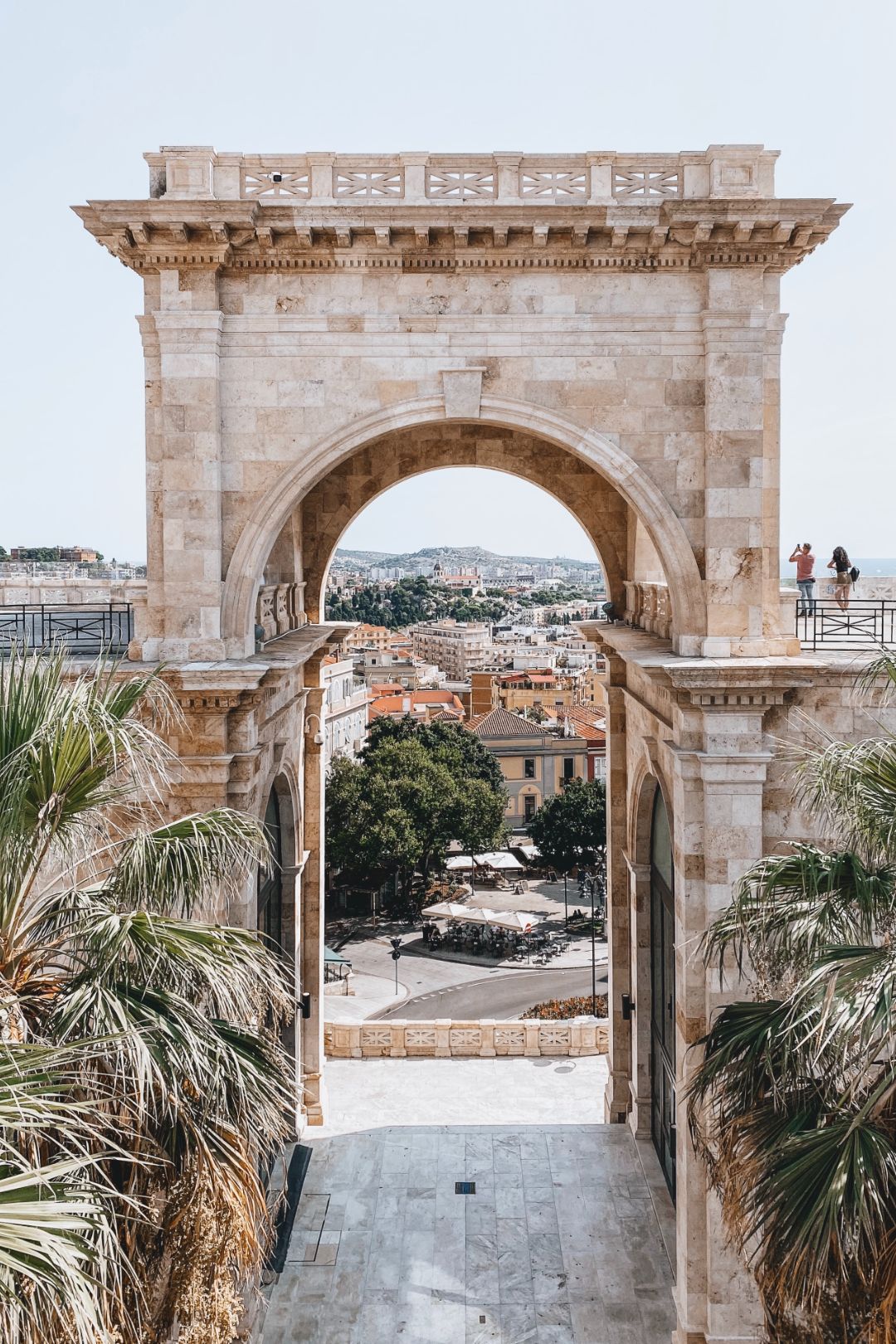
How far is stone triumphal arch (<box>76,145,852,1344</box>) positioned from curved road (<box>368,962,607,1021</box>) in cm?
2653

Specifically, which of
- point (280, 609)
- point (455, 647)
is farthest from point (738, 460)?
point (455, 647)

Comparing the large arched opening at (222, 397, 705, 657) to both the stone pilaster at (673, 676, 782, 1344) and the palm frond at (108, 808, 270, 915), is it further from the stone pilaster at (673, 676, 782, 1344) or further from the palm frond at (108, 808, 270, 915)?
the palm frond at (108, 808, 270, 915)

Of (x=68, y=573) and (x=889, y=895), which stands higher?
(x=68, y=573)

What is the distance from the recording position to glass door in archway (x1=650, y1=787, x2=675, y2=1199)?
52.9ft

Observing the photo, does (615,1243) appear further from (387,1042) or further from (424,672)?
(424,672)

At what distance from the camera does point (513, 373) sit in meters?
13.8

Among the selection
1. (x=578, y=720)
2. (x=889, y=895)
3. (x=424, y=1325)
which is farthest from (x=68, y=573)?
(x=578, y=720)

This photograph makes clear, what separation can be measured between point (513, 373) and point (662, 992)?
9.70 m

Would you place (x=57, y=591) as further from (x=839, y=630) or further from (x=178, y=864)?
(x=178, y=864)

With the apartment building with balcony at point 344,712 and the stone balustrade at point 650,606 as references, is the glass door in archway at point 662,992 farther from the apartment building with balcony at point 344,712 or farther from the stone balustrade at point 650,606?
the apartment building with balcony at point 344,712

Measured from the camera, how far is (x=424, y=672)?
12069cm

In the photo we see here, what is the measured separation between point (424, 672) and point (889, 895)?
112395 millimetres

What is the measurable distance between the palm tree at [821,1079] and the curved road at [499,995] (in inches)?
1200

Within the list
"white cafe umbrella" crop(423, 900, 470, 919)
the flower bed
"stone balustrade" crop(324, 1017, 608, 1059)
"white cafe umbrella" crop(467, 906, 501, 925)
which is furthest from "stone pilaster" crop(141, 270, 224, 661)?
"white cafe umbrella" crop(467, 906, 501, 925)
